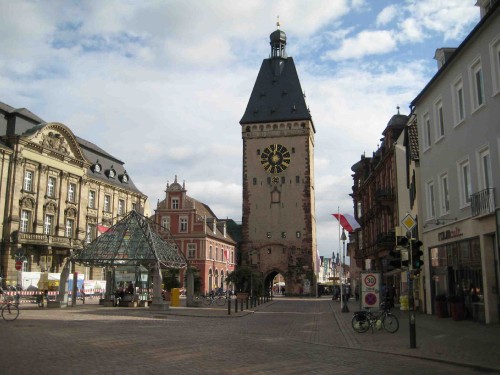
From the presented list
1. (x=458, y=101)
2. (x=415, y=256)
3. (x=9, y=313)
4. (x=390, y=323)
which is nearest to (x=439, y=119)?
(x=458, y=101)

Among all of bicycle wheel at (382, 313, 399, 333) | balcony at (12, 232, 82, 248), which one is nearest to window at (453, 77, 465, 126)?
bicycle wheel at (382, 313, 399, 333)

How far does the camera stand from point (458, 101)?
22.8 meters

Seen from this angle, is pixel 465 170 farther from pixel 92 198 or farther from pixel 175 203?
pixel 175 203

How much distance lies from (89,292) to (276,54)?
5055cm

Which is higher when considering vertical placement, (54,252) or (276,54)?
(276,54)

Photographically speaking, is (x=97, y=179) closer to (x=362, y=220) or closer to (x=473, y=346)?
(x=362, y=220)

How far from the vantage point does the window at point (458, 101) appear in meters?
22.4

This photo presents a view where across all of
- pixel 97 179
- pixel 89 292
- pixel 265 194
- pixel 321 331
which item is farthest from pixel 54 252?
pixel 321 331

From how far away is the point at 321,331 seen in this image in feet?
65.4

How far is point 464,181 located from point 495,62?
5.42 meters

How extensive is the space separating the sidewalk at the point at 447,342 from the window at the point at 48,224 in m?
41.2

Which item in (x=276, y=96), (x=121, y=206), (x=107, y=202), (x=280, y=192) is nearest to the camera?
(x=107, y=202)

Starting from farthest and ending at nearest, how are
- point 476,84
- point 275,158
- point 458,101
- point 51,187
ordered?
point 275,158 → point 51,187 → point 458,101 → point 476,84

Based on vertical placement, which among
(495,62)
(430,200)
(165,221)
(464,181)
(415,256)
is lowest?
(415,256)
